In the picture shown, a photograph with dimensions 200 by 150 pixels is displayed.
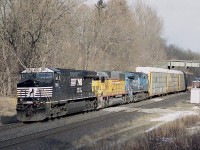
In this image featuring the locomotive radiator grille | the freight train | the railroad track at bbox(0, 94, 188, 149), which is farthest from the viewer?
the locomotive radiator grille

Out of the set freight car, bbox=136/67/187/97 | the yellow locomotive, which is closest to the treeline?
the yellow locomotive

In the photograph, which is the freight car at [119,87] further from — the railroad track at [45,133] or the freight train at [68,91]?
the railroad track at [45,133]

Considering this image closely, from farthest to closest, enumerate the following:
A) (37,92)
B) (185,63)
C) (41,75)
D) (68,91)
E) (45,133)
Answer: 1. (185,63)
2. (68,91)
3. (41,75)
4. (37,92)
5. (45,133)

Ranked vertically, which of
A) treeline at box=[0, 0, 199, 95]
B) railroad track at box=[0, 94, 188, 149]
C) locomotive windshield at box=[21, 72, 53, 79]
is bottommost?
railroad track at box=[0, 94, 188, 149]

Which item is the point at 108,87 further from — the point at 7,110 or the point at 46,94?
the point at 46,94

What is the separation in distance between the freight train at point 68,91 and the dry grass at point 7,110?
173 centimetres

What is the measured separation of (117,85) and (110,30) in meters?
26.4

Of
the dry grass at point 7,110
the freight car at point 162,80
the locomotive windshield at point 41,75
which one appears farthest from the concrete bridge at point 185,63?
the locomotive windshield at point 41,75

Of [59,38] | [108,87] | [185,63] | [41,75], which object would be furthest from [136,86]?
[185,63]

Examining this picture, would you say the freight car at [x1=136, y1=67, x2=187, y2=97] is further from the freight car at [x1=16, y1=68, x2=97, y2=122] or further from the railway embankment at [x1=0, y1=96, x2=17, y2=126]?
the freight car at [x1=16, y1=68, x2=97, y2=122]

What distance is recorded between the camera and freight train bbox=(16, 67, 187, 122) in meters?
21.0

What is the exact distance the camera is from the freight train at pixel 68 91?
21.0 meters

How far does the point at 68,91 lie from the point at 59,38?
14879 mm

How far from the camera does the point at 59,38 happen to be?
123ft
